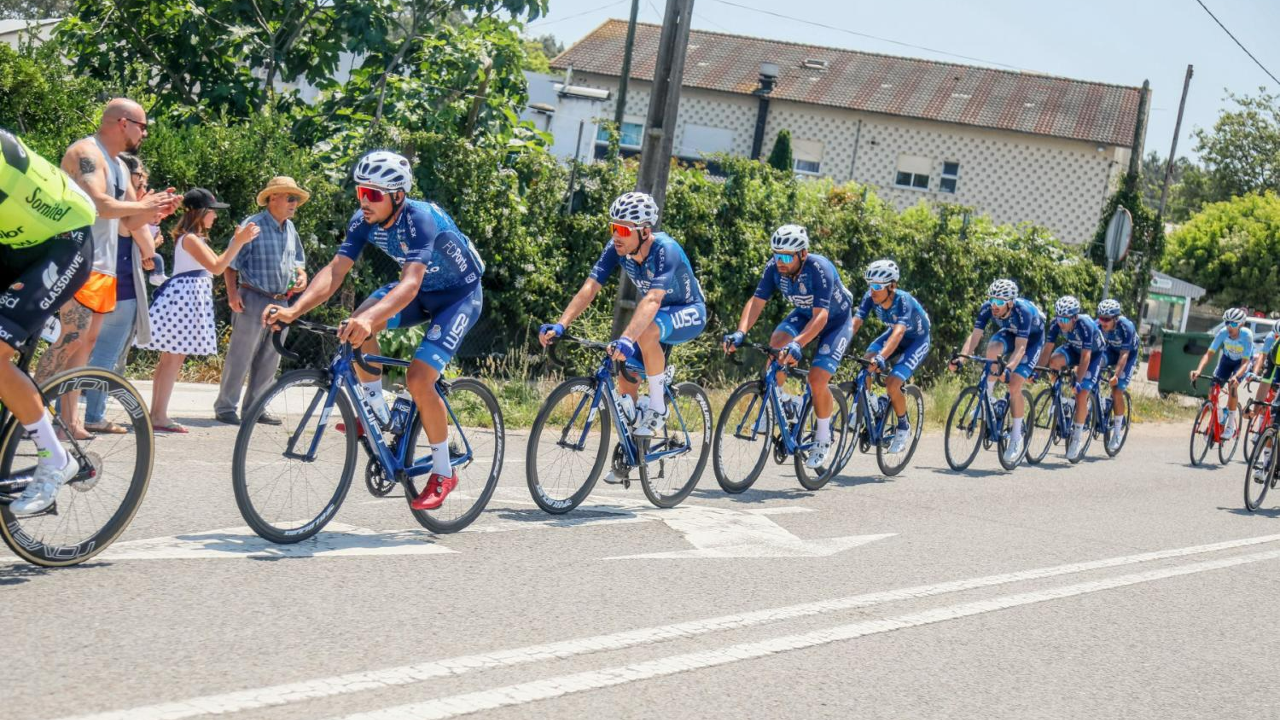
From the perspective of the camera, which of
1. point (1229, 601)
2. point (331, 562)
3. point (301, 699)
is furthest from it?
point (1229, 601)

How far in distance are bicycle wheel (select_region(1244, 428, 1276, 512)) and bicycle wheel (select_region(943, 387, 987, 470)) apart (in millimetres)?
2487

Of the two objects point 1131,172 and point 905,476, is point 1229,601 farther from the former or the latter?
point 1131,172

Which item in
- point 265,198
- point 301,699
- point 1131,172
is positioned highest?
point 1131,172

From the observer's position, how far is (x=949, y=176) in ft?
153

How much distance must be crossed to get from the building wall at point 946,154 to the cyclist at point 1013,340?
105 ft

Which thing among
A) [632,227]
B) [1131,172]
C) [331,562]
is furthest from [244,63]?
[1131,172]

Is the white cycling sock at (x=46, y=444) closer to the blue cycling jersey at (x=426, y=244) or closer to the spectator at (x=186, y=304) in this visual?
the blue cycling jersey at (x=426, y=244)

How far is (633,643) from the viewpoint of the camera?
5.63 metres

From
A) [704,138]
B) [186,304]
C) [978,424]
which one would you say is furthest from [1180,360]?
[704,138]

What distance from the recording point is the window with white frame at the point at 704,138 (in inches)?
1866

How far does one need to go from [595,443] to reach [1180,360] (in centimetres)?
2210

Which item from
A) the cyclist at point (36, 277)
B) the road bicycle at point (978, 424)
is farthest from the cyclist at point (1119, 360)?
the cyclist at point (36, 277)

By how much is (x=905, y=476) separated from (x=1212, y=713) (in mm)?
6762

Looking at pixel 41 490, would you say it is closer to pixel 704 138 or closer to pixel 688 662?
pixel 688 662
